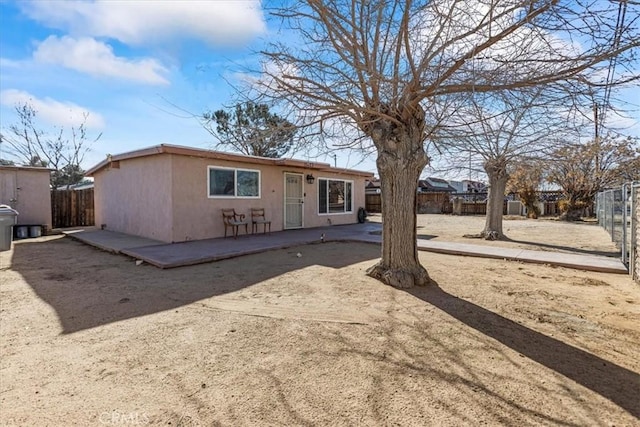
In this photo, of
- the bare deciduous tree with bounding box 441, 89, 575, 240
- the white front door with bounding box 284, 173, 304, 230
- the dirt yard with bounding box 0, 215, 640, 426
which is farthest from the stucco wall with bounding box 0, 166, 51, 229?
the bare deciduous tree with bounding box 441, 89, 575, 240

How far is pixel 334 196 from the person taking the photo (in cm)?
1390

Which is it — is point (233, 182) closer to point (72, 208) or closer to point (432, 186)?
point (72, 208)

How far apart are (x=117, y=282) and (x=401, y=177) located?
4611 millimetres

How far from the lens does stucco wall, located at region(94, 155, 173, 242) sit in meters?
8.80

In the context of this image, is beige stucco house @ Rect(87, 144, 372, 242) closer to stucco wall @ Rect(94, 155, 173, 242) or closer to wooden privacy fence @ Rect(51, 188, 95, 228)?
stucco wall @ Rect(94, 155, 173, 242)

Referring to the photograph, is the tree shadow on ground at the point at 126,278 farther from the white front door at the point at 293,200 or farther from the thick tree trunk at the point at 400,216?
the white front door at the point at 293,200

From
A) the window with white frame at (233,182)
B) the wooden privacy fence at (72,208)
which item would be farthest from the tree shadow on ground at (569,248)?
the wooden privacy fence at (72,208)

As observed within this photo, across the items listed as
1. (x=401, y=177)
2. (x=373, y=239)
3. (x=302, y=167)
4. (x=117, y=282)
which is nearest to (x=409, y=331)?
(x=401, y=177)

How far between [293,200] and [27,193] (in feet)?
29.2

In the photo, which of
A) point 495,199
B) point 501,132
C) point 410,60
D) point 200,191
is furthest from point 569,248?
point 200,191

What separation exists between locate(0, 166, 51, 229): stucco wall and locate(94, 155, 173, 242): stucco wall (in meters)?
1.75

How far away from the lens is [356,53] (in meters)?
4.18

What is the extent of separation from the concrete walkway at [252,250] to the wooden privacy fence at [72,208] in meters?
5.52

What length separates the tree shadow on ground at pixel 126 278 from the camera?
4.02 metres
